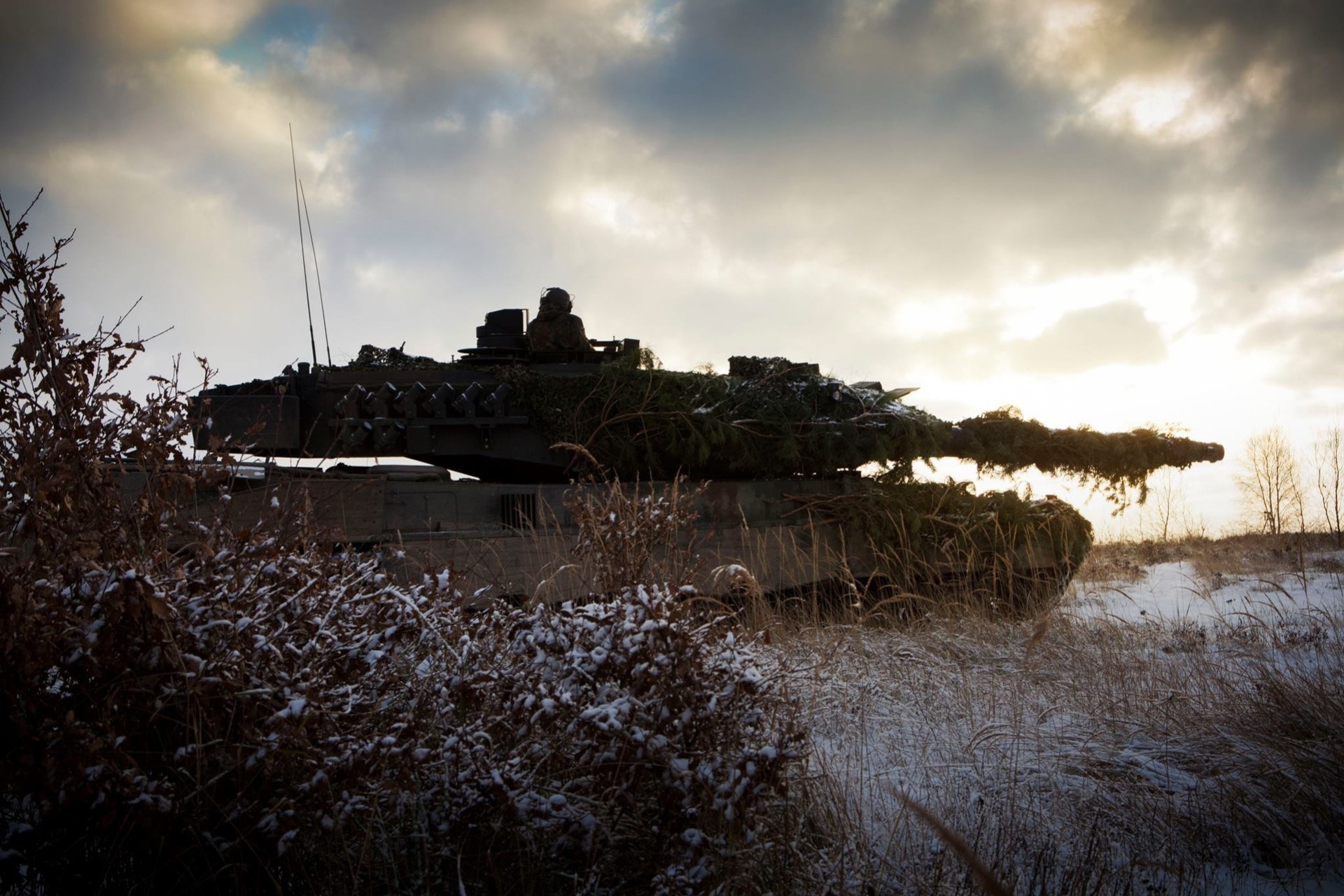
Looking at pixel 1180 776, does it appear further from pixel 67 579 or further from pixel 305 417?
pixel 305 417

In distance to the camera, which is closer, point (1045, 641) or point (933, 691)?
point (933, 691)

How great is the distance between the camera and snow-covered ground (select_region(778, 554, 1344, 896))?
325 cm

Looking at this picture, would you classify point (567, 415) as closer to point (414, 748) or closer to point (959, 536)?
point (959, 536)

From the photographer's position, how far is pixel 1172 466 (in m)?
11.1

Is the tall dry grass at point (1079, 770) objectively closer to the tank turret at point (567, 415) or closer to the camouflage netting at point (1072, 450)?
the tank turret at point (567, 415)

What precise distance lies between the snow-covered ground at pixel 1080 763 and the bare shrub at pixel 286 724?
1.71 feet

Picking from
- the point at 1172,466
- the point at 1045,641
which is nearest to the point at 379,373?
the point at 1045,641

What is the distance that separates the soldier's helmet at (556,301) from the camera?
27.7 ft

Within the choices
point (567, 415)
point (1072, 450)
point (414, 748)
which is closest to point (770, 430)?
point (567, 415)

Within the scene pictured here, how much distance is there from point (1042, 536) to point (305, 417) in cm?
677

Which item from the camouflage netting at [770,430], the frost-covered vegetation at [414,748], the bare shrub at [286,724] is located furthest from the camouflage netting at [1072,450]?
the bare shrub at [286,724]

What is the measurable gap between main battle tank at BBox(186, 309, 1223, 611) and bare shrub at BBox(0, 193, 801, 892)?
276cm

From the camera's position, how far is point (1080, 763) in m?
4.07

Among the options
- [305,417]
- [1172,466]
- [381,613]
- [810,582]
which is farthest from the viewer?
[1172,466]
